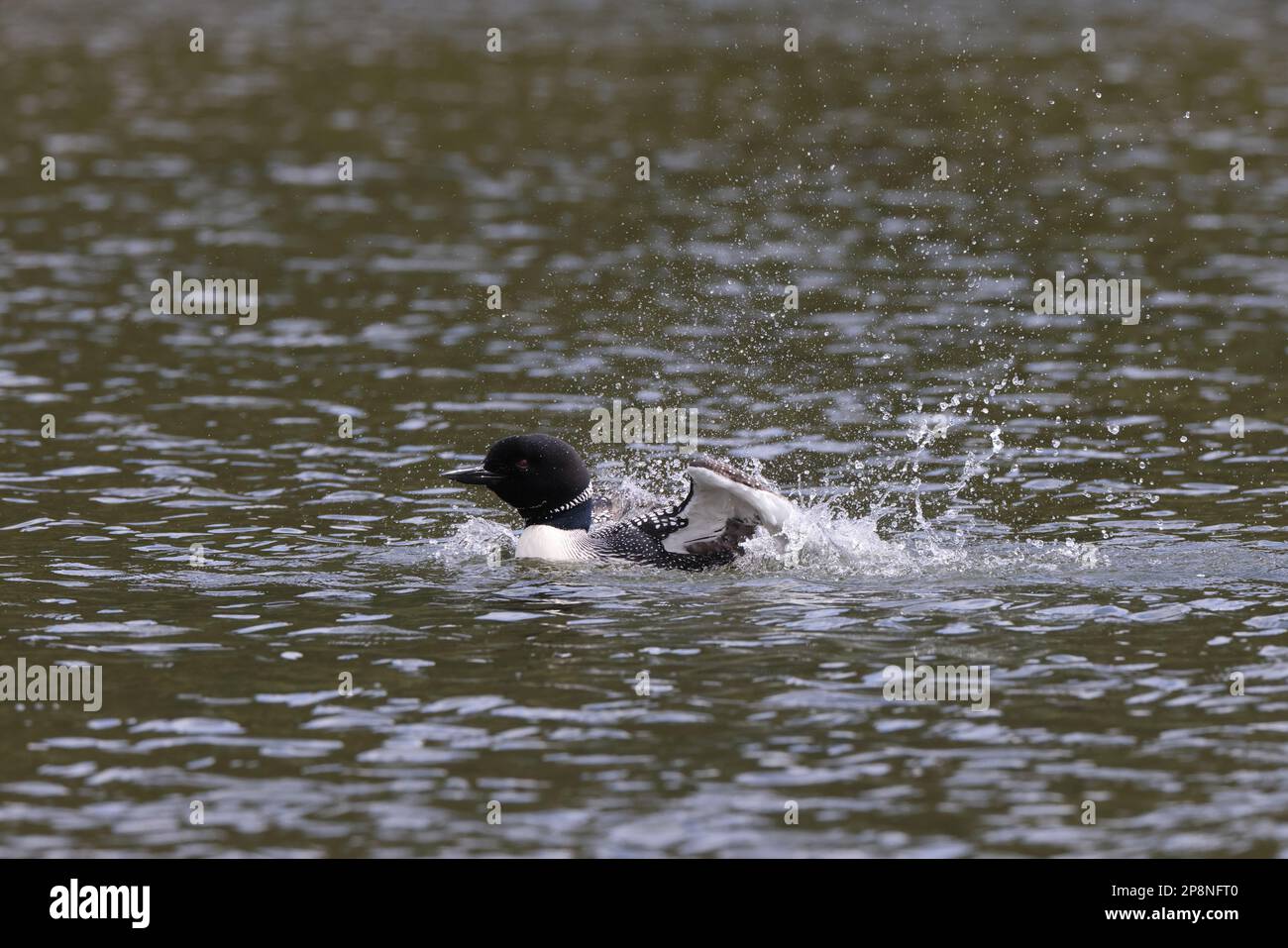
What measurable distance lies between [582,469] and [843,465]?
12.8 feet

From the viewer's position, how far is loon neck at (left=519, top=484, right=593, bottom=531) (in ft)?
58.0

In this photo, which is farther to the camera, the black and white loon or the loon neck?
the loon neck

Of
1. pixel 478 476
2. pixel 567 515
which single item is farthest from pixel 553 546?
pixel 478 476

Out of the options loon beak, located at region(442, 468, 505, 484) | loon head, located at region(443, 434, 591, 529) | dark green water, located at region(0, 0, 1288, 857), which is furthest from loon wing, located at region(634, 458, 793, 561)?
loon beak, located at region(442, 468, 505, 484)

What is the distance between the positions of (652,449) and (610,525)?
3.94 metres

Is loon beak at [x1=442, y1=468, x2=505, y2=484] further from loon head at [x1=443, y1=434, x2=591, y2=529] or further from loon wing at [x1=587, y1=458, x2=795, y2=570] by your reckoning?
loon wing at [x1=587, y1=458, x2=795, y2=570]

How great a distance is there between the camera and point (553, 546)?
17.4 m

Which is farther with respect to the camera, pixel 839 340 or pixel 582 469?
pixel 839 340

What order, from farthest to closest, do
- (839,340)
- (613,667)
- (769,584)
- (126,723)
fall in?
(839,340) → (769,584) → (613,667) → (126,723)

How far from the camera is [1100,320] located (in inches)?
1059

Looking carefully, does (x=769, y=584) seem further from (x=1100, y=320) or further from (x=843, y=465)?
(x=1100, y=320)

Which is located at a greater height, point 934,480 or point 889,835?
point 934,480
